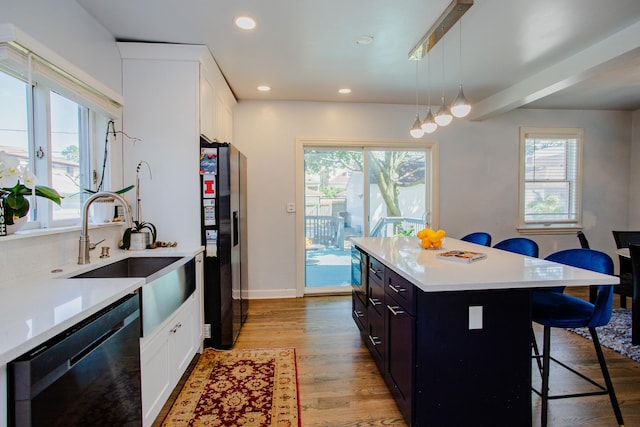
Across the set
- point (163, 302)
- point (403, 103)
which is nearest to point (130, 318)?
point (163, 302)

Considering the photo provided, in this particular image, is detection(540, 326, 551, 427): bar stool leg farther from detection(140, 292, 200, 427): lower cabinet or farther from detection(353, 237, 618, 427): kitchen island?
detection(140, 292, 200, 427): lower cabinet

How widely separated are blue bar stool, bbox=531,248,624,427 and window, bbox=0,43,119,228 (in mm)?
2982

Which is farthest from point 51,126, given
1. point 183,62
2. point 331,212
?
point 331,212

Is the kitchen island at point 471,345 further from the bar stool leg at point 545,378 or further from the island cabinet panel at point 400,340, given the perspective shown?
the bar stool leg at point 545,378

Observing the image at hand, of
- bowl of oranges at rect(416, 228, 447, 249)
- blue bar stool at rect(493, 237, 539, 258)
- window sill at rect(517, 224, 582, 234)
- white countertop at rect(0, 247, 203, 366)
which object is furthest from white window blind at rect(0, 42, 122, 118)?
window sill at rect(517, 224, 582, 234)

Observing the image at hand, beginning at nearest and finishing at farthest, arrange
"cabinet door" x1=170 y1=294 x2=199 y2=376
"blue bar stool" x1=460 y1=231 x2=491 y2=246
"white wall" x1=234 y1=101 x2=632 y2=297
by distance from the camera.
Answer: "cabinet door" x1=170 y1=294 x2=199 y2=376 < "blue bar stool" x1=460 y1=231 x2=491 y2=246 < "white wall" x1=234 y1=101 x2=632 y2=297

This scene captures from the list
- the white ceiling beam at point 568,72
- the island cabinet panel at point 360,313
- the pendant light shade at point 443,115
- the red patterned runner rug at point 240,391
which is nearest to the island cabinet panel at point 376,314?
the island cabinet panel at point 360,313

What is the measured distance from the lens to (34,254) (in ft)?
5.36

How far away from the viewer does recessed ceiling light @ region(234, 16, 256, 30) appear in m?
2.29

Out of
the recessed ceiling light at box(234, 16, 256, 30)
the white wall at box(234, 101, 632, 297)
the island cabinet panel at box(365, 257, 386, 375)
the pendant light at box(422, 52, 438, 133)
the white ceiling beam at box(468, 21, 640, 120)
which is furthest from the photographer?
the white wall at box(234, 101, 632, 297)

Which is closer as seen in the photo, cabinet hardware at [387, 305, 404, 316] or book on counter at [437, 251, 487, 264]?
cabinet hardware at [387, 305, 404, 316]

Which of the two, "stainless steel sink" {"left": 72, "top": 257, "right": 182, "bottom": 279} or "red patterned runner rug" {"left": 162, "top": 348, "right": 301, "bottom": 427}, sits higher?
"stainless steel sink" {"left": 72, "top": 257, "right": 182, "bottom": 279}

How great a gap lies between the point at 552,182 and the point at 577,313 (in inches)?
142

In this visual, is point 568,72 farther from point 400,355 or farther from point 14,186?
point 14,186
